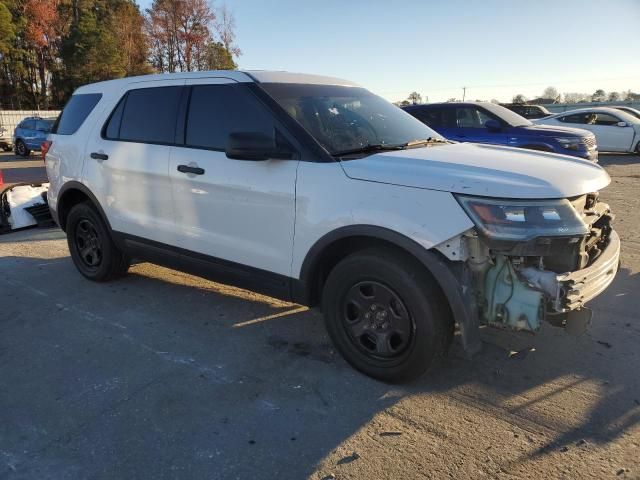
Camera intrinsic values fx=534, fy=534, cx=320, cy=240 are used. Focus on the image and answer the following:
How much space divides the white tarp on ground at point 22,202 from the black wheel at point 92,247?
2.51 m

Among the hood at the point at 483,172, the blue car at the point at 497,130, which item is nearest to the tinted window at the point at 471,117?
the blue car at the point at 497,130

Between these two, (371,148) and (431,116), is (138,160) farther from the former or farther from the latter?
(431,116)

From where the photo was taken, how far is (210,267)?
4.13 metres

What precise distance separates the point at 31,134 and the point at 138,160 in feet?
64.4

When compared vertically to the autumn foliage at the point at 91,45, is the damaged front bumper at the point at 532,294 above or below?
below

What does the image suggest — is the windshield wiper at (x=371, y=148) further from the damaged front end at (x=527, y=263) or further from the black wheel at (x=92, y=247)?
the black wheel at (x=92, y=247)

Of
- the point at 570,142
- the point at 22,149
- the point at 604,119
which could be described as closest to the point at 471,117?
the point at 570,142

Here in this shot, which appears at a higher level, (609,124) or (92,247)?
(609,124)

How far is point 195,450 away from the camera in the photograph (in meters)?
2.76

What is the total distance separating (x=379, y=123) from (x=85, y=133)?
115 inches

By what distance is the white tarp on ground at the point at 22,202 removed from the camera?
7.62 meters

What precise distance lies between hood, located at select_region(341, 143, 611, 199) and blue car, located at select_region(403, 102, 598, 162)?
6.48 metres

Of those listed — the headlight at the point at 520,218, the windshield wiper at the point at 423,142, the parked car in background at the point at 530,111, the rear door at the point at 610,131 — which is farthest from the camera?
the parked car in background at the point at 530,111

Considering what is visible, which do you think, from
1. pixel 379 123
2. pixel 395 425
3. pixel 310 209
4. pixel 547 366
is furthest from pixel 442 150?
pixel 395 425
